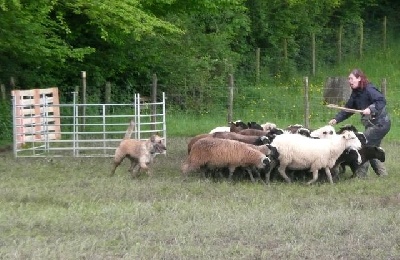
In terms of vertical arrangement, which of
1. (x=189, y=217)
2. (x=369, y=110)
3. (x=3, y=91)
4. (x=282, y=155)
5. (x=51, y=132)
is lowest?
(x=189, y=217)

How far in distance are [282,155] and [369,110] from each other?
5.46ft

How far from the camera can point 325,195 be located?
13414 millimetres

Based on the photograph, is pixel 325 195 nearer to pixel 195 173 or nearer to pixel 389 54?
pixel 195 173

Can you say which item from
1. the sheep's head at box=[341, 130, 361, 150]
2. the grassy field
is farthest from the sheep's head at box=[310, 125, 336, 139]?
the grassy field

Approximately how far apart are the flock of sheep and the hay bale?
451 inches

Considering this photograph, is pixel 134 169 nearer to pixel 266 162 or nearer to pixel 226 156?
pixel 226 156

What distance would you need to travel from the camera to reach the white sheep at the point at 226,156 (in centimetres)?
1484

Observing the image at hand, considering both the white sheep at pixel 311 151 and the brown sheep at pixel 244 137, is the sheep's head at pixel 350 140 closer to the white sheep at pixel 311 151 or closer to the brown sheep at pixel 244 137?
the white sheep at pixel 311 151

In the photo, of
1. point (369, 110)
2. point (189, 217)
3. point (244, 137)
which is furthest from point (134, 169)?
point (189, 217)

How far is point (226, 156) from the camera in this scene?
14875 millimetres


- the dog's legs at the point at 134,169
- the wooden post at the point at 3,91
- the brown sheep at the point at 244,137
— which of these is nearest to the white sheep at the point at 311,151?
the brown sheep at the point at 244,137

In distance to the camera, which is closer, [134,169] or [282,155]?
[282,155]

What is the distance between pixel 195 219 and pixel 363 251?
2530mm

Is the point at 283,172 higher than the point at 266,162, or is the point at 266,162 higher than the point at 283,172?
the point at 266,162
